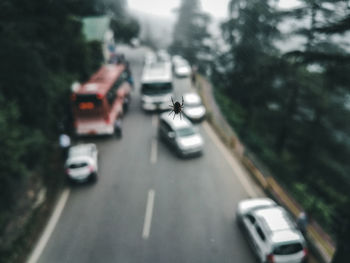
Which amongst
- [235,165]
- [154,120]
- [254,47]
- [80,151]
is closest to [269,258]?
[235,165]

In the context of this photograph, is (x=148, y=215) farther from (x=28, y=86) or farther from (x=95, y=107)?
(x=28, y=86)

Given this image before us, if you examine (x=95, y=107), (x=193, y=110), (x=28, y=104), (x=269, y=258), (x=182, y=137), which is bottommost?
(x=269, y=258)

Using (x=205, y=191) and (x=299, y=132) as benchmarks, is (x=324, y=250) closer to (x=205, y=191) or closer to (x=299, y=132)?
(x=205, y=191)

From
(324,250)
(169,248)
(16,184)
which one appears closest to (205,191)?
(169,248)

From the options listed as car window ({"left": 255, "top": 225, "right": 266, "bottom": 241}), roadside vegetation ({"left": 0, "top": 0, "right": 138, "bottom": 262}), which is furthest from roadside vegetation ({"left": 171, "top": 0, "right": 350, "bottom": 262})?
roadside vegetation ({"left": 0, "top": 0, "right": 138, "bottom": 262})

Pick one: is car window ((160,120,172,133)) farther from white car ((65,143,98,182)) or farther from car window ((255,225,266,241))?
car window ((255,225,266,241))

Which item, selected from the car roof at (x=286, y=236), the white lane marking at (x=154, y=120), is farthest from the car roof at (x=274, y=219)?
the white lane marking at (x=154, y=120)
